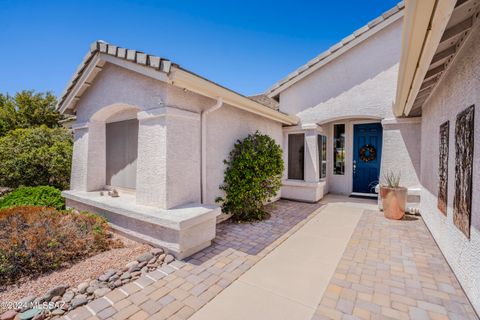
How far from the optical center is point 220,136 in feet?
22.5

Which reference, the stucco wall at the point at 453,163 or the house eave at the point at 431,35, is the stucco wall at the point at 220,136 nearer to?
the house eave at the point at 431,35

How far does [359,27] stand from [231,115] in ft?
21.4

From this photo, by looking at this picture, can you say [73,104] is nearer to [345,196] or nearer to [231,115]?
[231,115]

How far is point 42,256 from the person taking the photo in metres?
4.07

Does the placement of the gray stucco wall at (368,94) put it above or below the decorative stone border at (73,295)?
above

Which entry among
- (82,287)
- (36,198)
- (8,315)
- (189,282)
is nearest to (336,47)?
(189,282)

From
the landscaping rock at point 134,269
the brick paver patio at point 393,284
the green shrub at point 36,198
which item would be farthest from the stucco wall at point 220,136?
the green shrub at point 36,198

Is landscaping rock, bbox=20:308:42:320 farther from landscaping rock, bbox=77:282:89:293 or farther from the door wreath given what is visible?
the door wreath

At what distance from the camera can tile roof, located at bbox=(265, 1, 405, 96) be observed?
813 cm

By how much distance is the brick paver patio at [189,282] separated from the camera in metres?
3.11

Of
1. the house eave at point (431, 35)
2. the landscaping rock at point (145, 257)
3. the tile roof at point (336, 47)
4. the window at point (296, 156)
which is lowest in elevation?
the landscaping rock at point (145, 257)

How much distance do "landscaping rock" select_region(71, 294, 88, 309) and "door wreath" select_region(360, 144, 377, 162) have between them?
1166 cm

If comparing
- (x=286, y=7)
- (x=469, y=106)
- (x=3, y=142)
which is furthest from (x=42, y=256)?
(x=286, y=7)

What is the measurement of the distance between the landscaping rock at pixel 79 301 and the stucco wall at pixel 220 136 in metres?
3.54
